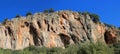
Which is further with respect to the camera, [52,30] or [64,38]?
[64,38]

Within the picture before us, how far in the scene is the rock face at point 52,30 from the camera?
74.0m

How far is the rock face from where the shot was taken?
243ft

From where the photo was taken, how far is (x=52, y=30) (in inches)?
3130

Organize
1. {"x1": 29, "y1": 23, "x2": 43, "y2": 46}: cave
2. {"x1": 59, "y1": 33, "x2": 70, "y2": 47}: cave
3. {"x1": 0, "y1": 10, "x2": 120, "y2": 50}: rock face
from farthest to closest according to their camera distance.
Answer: {"x1": 59, "y1": 33, "x2": 70, "y2": 47}: cave → {"x1": 29, "y1": 23, "x2": 43, "y2": 46}: cave → {"x1": 0, "y1": 10, "x2": 120, "y2": 50}: rock face

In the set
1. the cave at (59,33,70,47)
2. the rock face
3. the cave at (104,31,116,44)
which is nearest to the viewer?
the rock face

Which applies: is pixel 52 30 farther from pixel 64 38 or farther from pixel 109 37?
pixel 109 37

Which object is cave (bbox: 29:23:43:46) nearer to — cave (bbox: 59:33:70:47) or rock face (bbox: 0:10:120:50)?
rock face (bbox: 0:10:120:50)

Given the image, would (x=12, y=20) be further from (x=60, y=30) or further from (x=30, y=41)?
(x=60, y=30)

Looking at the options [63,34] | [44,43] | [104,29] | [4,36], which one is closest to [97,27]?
[104,29]

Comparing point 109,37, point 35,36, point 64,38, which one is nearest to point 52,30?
point 64,38

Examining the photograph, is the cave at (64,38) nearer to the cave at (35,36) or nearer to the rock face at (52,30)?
the rock face at (52,30)

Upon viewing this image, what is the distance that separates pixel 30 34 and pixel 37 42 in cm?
233

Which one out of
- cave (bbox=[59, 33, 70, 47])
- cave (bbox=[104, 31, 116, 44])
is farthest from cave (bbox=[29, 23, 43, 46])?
cave (bbox=[104, 31, 116, 44])

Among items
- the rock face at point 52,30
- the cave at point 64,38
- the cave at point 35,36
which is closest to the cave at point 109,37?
the rock face at point 52,30
